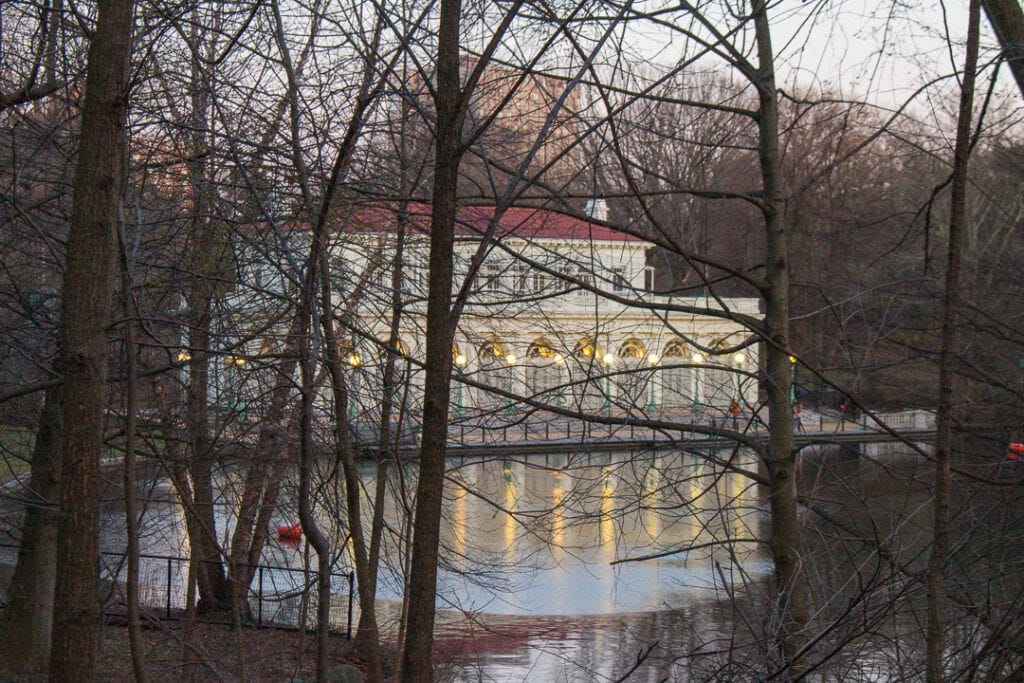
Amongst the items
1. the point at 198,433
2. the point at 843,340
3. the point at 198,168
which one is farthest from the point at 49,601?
the point at 843,340

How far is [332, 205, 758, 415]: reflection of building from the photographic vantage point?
704 cm

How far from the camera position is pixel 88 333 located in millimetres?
4184

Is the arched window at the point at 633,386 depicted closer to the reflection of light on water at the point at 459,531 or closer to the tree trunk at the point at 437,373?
the tree trunk at the point at 437,373

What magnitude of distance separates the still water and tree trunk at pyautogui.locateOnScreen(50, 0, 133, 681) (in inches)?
58.0

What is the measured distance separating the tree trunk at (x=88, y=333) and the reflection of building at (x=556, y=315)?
1990 mm

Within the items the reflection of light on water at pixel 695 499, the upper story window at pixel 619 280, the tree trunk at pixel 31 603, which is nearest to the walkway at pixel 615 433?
the reflection of light on water at pixel 695 499

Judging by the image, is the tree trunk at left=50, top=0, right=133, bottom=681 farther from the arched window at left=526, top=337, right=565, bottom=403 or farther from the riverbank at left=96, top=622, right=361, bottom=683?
the riverbank at left=96, top=622, right=361, bottom=683

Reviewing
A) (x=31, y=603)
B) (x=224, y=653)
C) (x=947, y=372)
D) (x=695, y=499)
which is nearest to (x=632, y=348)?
(x=695, y=499)

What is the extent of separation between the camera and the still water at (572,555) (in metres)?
6.89

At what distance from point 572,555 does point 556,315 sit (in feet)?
7.76

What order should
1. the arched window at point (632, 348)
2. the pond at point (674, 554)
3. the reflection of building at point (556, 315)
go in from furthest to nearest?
the arched window at point (632, 348), the reflection of building at point (556, 315), the pond at point (674, 554)

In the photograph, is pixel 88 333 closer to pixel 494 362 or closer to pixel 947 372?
pixel 947 372

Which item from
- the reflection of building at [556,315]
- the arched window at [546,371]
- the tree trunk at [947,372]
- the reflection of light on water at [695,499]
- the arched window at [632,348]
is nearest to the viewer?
the tree trunk at [947,372]

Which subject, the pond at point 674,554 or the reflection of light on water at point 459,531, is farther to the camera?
the reflection of light on water at point 459,531
